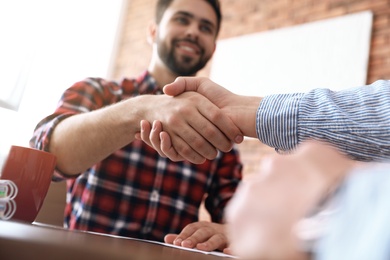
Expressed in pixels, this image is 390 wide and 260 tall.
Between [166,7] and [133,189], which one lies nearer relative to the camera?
[133,189]

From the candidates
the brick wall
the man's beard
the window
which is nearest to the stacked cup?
the man's beard

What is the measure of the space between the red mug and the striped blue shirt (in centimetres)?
43

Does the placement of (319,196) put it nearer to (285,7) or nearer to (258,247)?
(258,247)

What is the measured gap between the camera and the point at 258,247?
0.39ft

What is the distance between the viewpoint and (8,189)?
634 millimetres

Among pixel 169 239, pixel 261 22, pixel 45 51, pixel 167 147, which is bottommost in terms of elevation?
pixel 169 239

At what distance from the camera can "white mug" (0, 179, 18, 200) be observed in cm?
62

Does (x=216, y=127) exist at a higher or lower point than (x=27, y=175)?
higher

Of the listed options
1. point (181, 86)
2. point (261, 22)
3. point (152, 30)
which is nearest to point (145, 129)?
point (181, 86)

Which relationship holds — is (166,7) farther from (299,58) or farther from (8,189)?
(299,58)

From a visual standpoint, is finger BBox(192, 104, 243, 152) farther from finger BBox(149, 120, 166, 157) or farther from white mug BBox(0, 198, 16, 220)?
white mug BBox(0, 198, 16, 220)

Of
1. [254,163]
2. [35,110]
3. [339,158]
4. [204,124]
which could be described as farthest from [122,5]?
[339,158]

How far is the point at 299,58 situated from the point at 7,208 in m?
2.62

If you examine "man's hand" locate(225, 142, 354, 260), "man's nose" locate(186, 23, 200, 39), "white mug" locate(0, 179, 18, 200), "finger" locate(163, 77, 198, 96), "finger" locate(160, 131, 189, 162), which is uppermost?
"man's nose" locate(186, 23, 200, 39)
